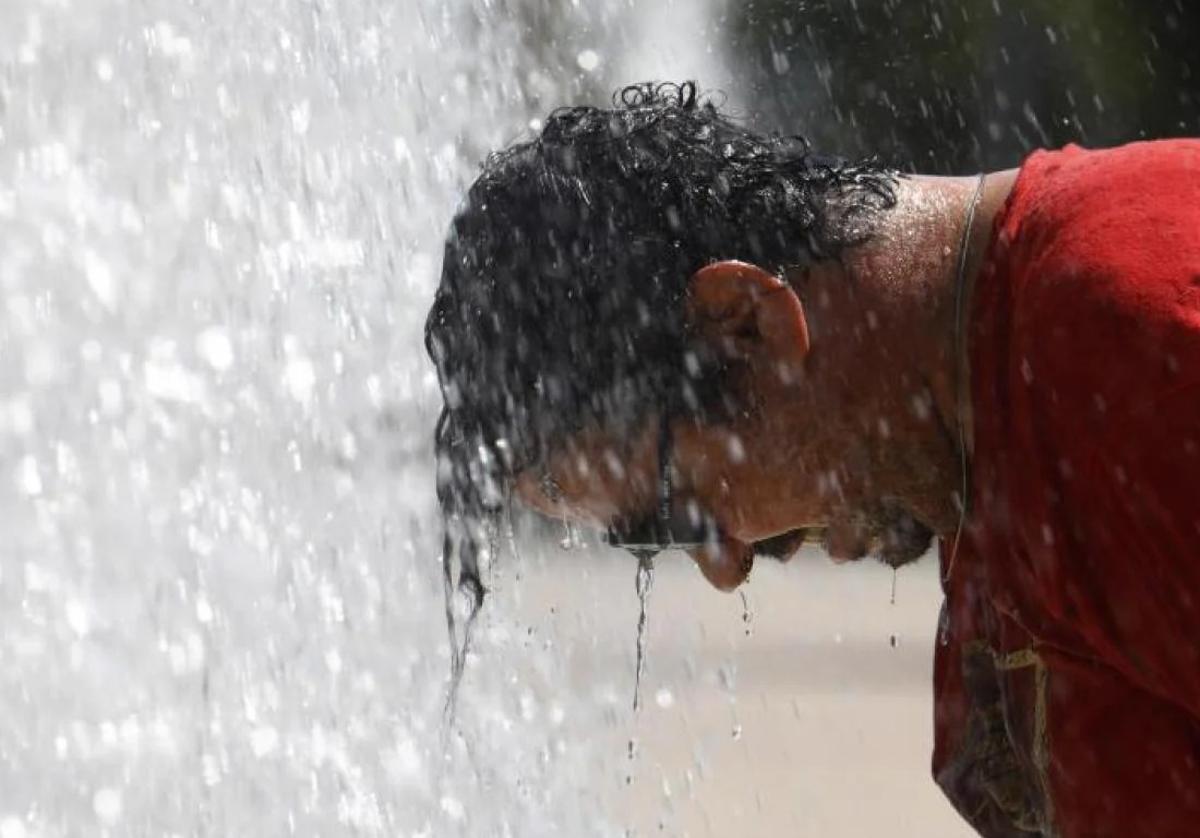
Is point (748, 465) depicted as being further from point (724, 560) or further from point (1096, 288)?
point (1096, 288)

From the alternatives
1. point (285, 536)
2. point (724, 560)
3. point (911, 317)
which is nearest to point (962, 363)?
point (911, 317)

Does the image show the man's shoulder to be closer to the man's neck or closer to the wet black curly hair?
the man's neck

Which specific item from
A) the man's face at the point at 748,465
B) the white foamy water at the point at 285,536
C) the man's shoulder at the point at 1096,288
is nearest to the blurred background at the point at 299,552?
the white foamy water at the point at 285,536

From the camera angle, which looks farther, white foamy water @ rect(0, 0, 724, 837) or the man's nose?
white foamy water @ rect(0, 0, 724, 837)

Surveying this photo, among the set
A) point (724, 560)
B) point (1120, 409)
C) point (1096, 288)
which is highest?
point (1096, 288)

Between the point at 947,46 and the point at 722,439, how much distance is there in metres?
10.3

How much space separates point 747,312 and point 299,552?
2.90 metres

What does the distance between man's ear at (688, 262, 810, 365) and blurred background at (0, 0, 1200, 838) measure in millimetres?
719

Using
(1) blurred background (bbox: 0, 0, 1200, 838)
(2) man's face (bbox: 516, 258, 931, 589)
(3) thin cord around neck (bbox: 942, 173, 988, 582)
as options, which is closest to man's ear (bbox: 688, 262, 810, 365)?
(2) man's face (bbox: 516, 258, 931, 589)

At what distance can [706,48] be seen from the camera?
11.9 metres

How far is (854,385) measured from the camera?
2043mm

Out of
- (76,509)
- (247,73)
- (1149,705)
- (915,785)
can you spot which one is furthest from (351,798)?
(247,73)

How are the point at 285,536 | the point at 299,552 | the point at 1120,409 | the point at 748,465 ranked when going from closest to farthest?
the point at 1120,409, the point at 748,465, the point at 299,552, the point at 285,536

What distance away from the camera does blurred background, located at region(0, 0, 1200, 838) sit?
3887 millimetres
